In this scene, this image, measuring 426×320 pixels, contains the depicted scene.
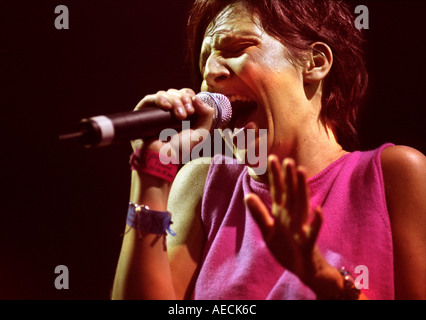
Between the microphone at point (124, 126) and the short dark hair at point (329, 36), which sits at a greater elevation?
the short dark hair at point (329, 36)

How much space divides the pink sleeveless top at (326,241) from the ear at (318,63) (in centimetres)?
31

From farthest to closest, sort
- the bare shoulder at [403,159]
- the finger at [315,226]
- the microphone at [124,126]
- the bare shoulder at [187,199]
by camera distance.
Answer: the bare shoulder at [187,199] < the bare shoulder at [403,159] < the microphone at [124,126] < the finger at [315,226]

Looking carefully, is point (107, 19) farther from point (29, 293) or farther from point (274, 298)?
point (274, 298)

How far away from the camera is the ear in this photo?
1.66 metres

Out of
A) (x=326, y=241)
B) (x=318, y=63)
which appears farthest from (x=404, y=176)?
(x=318, y=63)

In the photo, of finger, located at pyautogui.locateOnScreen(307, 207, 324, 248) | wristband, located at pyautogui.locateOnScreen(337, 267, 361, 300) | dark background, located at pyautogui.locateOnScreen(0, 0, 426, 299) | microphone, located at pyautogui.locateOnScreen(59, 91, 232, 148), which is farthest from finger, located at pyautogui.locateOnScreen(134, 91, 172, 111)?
dark background, located at pyautogui.locateOnScreen(0, 0, 426, 299)

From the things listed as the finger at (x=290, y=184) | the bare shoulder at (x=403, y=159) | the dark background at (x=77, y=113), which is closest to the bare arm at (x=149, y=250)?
the finger at (x=290, y=184)

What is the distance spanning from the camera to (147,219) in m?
1.36

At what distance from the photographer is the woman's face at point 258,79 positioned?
1596 millimetres

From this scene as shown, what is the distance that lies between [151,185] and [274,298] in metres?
0.51

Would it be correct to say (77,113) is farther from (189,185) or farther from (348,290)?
(348,290)

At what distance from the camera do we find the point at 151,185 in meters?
1.37

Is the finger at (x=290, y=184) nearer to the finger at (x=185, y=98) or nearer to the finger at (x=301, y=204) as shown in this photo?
the finger at (x=301, y=204)
